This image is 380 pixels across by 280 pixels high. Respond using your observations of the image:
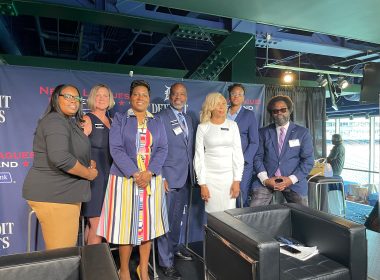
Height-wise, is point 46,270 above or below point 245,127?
below

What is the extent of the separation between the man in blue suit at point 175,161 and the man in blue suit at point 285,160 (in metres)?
0.70

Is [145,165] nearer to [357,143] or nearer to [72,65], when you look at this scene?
[72,65]

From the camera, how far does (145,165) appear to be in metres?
2.12

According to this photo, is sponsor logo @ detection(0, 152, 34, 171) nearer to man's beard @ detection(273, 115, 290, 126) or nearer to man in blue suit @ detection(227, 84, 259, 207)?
man in blue suit @ detection(227, 84, 259, 207)

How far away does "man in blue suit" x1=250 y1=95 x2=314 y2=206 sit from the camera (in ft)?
8.76

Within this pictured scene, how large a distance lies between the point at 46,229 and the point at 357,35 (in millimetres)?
3625

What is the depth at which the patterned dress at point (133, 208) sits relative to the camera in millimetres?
2023

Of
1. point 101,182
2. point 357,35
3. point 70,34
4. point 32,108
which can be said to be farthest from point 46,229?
point 70,34

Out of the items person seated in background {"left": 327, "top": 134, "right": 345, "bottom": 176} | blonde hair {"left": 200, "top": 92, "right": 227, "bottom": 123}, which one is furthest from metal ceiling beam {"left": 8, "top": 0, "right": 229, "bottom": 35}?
person seated in background {"left": 327, "top": 134, "right": 345, "bottom": 176}

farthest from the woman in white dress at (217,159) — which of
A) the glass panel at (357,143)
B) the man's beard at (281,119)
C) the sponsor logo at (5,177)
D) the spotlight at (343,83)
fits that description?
the glass panel at (357,143)

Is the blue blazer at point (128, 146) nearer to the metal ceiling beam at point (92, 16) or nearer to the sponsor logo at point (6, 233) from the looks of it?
the sponsor logo at point (6, 233)

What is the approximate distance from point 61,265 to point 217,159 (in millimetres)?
1430

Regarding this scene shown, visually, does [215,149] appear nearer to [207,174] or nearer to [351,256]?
[207,174]

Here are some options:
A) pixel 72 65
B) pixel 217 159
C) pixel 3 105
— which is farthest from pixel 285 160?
pixel 72 65
